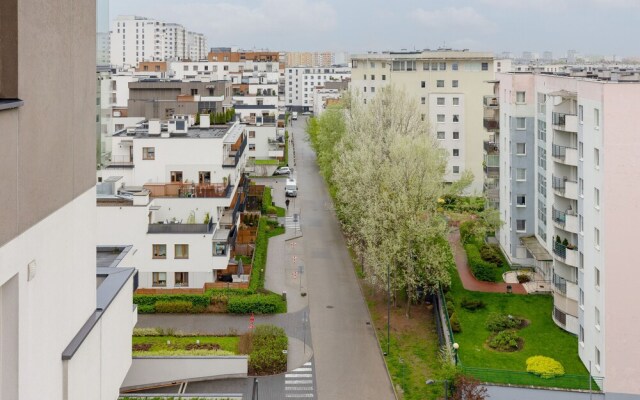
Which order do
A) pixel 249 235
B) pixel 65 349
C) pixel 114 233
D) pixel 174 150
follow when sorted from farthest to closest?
pixel 249 235, pixel 174 150, pixel 114 233, pixel 65 349

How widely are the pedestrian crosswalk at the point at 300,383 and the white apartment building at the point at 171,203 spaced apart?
9425 millimetres

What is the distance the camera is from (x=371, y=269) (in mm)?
32688

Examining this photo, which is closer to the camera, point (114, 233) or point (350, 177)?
point (114, 233)

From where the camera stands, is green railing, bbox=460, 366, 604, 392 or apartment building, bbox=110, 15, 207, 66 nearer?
green railing, bbox=460, 366, 604, 392

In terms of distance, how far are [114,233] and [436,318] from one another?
15.4 metres

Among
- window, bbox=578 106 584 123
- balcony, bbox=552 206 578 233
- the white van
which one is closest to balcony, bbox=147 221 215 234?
balcony, bbox=552 206 578 233

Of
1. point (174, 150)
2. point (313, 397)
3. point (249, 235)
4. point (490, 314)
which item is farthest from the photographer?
point (249, 235)

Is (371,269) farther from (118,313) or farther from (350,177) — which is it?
(118,313)

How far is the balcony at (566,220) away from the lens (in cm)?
2808

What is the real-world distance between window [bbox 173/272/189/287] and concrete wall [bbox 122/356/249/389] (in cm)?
930

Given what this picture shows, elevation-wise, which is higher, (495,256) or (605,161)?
(605,161)

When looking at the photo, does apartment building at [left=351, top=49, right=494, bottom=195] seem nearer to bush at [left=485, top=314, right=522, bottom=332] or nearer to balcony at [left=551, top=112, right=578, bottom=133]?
balcony at [left=551, top=112, right=578, bottom=133]

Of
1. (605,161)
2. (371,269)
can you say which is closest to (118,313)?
(605,161)

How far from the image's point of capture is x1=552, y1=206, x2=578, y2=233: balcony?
92.1 feet
